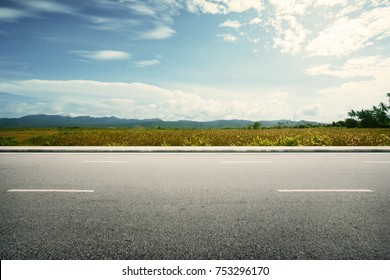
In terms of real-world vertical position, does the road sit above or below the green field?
below

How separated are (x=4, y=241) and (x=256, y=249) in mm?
3310

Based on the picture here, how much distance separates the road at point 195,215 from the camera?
11.6 ft

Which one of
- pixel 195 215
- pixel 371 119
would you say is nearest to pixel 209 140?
pixel 195 215

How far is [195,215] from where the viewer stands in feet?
15.4

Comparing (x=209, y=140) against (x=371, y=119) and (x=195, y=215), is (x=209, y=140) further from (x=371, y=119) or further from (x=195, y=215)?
(x=371, y=119)

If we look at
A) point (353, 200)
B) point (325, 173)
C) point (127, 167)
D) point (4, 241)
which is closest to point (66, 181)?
point (127, 167)

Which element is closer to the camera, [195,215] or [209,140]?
[195,215]

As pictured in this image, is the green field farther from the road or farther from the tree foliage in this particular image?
the tree foliage

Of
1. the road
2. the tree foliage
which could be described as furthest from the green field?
the tree foliage

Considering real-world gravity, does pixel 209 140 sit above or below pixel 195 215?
above

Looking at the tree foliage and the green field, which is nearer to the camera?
the green field

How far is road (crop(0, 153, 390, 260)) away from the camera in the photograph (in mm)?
3525

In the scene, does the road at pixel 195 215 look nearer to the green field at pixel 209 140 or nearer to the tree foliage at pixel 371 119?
the green field at pixel 209 140

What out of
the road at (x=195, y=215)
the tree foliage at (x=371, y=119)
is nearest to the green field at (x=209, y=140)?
the road at (x=195, y=215)
